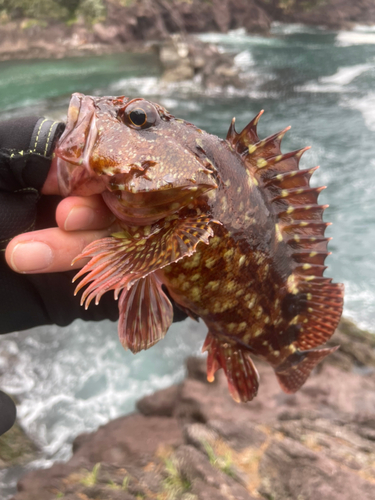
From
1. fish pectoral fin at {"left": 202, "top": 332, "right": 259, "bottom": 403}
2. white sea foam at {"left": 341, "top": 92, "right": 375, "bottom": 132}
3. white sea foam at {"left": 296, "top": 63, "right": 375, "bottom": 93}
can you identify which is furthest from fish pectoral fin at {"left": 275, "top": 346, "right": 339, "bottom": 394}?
white sea foam at {"left": 296, "top": 63, "right": 375, "bottom": 93}

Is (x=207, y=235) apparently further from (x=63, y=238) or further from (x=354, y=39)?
(x=354, y=39)

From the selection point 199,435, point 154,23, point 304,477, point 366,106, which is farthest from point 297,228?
point 154,23

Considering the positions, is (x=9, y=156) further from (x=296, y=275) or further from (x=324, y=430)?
(x=324, y=430)

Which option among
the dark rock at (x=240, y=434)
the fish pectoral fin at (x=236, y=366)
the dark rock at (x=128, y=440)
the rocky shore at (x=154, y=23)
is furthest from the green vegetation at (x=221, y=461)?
the rocky shore at (x=154, y=23)

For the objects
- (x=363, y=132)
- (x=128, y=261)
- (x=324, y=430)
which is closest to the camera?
(x=128, y=261)

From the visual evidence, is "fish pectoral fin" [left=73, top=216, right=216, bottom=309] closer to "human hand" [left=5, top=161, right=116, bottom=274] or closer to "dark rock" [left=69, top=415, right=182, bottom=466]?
"human hand" [left=5, top=161, right=116, bottom=274]

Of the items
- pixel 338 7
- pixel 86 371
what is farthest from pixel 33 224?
pixel 338 7
